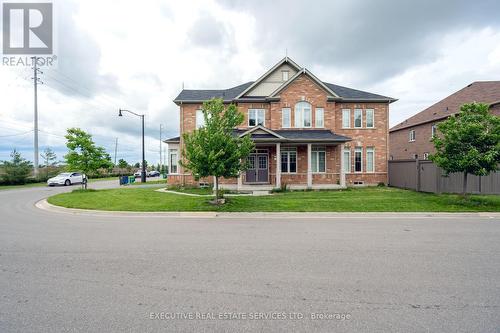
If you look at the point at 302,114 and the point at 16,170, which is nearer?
the point at 302,114

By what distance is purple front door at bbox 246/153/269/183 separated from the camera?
19484mm

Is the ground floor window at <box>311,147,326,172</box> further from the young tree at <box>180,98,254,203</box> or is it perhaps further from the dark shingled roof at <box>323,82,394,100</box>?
the young tree at <box>180,98,254,203</box>

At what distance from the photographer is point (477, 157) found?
11.0 metres

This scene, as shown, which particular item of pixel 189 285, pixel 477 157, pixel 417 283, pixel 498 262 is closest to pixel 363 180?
pixel 477 157

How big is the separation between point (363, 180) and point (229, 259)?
18763 mm

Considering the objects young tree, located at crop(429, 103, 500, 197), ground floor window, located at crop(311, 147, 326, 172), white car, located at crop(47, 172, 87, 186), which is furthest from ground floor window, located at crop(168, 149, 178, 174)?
young tree, located at crop(429, 103, 500, 197)

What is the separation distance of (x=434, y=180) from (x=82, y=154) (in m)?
26.0

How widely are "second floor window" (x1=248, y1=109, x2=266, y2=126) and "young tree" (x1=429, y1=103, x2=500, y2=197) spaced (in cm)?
1248

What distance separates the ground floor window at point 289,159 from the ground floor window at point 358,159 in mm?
5734

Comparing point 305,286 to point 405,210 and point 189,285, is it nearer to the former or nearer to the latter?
point 189,285

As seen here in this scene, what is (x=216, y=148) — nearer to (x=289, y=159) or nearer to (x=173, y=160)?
(x=289, y=159)

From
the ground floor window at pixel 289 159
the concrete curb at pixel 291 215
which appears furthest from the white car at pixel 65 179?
the ground floor window at pixel 289 159

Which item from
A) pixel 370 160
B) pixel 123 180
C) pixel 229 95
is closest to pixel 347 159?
pixel 370 160

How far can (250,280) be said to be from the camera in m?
4.18
